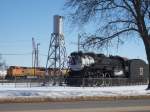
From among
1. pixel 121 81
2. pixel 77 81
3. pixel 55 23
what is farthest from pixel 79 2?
pixel 55 23

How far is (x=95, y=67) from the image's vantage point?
59.2 m

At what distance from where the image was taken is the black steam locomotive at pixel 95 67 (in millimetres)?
58250

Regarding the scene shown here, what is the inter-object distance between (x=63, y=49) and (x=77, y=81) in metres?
38.4

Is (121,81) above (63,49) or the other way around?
the other way around

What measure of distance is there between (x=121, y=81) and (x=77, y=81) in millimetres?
8265

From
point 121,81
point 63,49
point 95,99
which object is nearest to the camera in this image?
point 95,99

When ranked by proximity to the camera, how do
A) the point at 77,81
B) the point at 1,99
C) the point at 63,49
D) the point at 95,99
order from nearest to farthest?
1. the point at 1,99
2. the point at 95,99
3. the point at 77,81
4. the point at 63,49

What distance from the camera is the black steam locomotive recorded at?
58250 mm

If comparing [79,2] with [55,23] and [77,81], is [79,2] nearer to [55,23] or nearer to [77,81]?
[77,81]

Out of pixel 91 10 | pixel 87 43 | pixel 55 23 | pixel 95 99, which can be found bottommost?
pixel 95 99

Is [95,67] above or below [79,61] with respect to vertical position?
below

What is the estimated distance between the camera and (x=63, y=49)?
313 feet

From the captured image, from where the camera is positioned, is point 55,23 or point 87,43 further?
A: point 55,23

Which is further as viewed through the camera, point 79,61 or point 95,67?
point 95,67
